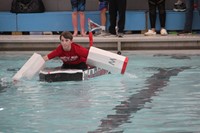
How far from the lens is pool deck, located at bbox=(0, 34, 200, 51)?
1105 centimetres

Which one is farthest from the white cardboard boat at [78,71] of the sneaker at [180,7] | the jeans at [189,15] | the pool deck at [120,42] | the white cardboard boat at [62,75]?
the sneaker at [180,7]

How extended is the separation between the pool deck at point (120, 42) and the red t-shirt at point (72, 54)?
277 cm

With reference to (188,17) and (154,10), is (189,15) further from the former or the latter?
(154,10)

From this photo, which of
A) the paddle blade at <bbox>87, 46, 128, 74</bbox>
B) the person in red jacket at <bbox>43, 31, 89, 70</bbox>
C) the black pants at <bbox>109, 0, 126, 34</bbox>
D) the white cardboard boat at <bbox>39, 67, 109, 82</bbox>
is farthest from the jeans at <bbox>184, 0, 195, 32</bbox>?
the white cardboard boat at <bbox>39, 67, 109, 82</bbox>

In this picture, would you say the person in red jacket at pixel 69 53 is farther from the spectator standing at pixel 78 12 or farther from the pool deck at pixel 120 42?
the spectator standing at pixel 78 12

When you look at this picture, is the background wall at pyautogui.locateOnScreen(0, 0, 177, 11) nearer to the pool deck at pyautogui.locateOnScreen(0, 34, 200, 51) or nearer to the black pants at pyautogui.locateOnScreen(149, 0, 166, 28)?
the black pants at pyautogui.locateOnScreen(149, 0, 166, 28)

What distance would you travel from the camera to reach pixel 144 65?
941 cm

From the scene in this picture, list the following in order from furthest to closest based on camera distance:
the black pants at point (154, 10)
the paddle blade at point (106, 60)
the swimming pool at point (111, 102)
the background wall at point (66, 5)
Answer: the background wall at point (66, 5), the black pants at point (154, 10), the paddle blade at point (106, 60), the swimming pool at point (111, 102)

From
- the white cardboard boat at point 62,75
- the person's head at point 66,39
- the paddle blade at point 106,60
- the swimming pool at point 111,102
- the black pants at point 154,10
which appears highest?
the black pants at point 154,10

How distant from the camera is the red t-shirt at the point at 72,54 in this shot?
8.13 metres

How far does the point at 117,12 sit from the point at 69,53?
3727mm

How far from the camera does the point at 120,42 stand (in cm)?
1104

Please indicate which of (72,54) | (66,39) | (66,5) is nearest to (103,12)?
(66,5)

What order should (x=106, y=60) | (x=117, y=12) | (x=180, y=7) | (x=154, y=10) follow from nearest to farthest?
(x=106, y=60) < (x=154, y=10) < (x=117, y=12) < (x=180, y=7)
